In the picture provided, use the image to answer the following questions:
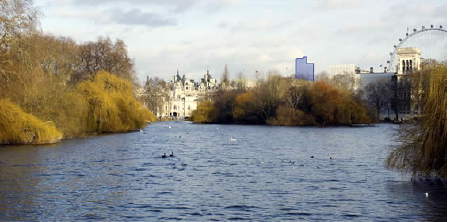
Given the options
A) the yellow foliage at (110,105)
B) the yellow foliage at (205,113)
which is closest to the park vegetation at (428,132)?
the yellow foliage at (110,105)

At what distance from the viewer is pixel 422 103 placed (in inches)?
869

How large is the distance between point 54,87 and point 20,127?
25.2 ft

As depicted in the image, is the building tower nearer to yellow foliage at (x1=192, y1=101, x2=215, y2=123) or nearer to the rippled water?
yellow foliage at (x1=192, y1=101, x2=215, y2=123)

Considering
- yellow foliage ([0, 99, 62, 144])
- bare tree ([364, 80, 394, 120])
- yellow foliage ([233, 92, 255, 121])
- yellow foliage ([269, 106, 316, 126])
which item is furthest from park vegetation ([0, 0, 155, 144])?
bare tree ([364, 80, 394, 120])

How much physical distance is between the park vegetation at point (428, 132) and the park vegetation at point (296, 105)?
63023 mm

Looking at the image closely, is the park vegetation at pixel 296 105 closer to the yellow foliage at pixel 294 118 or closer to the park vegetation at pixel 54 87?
the yellow foliage at pixel 294 118

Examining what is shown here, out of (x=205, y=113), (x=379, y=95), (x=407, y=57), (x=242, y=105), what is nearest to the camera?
(x=242, y=105)

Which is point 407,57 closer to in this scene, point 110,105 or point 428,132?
point 110,105

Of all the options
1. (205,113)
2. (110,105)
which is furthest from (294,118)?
(110,105)

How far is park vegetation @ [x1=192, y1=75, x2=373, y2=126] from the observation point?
86.6m

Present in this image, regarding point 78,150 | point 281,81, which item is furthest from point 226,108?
point 78,150

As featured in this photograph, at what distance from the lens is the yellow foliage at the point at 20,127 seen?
127 feet

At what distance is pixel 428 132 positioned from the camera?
2105 cm

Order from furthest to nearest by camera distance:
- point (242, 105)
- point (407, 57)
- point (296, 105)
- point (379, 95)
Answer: point (407, 57) < point (379, 95) < point (242, 105) < point (296, 105)
